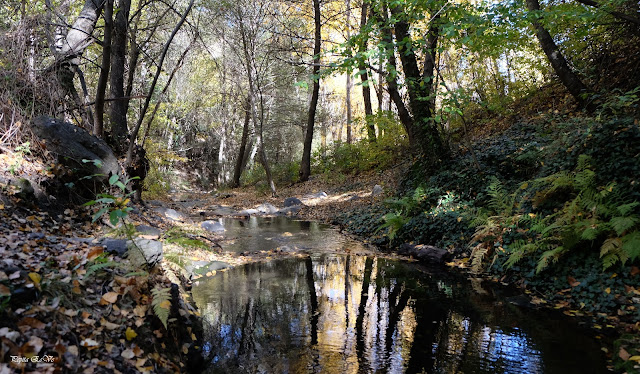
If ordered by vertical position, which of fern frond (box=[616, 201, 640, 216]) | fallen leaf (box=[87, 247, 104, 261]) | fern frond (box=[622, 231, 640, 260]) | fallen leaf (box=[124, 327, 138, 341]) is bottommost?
fallen leaf (box=[124, 327, 138, 341])

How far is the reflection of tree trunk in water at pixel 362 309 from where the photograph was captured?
12.8ft

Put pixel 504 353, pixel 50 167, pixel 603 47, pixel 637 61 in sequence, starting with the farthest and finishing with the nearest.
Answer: pixel 603 47
pixel 637 61
pixel 50 167
pixel 504 353

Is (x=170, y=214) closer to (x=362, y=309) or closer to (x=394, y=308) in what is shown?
(x=362, y=309)

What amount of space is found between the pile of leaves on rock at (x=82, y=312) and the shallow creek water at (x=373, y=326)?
680mm

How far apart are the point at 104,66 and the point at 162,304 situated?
19.1 ft

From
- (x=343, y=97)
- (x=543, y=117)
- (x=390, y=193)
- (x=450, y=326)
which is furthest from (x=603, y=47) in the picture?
(x=343, y=97)

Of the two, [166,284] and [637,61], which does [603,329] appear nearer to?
[166,284]

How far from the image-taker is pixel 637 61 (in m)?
8.52

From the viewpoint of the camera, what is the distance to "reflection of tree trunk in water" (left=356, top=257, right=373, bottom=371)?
3893 millimetres

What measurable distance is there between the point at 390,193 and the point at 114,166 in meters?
7.76

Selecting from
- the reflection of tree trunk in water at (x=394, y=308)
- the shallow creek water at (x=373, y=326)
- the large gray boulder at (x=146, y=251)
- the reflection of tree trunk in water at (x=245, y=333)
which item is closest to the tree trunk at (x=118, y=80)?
the shallow creek water at (x=373, y=326)

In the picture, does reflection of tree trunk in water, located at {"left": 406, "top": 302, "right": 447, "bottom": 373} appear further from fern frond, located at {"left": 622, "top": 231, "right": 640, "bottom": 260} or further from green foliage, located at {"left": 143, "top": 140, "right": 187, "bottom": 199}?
green foliage, located at {"left": 143, "top": 140, "right": 187, "bottom": 199}

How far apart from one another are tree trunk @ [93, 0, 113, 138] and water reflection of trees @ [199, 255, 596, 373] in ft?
14.2

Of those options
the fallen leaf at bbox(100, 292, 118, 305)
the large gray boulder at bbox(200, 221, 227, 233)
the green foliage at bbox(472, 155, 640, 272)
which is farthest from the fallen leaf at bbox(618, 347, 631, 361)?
the large gray boulder at bbox(200, 221, 227, 233)
